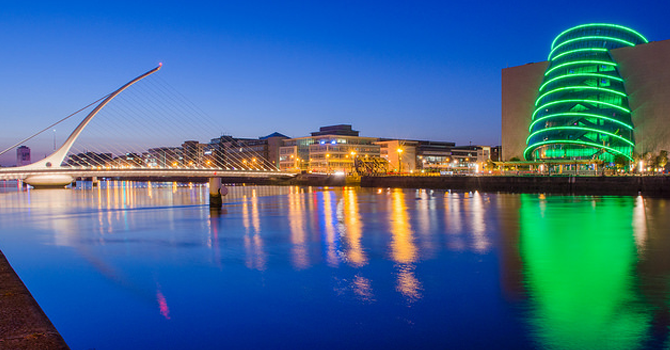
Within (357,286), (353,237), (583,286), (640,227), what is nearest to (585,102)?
(640,227)

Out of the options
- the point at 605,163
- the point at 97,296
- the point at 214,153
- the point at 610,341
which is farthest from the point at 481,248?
the point at 214,153

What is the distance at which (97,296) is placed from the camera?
971 cm

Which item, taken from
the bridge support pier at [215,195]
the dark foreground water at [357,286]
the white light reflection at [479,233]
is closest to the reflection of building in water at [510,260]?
the dark foreground water at [357,286]

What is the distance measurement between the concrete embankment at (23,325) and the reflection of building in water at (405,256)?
19.0 feet

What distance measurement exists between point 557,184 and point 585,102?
19.1 meters

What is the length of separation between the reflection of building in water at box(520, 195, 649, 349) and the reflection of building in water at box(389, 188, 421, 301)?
2.11 meters

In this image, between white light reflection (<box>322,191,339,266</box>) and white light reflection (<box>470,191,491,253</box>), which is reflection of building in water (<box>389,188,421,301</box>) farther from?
white light reflection (<box>470,191,491,253</box>)

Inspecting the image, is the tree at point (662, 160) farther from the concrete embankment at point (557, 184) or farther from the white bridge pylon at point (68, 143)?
the white bridge pylon at point (68, 143)

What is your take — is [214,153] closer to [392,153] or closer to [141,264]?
[392,153]

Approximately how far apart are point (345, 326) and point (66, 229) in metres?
18.9

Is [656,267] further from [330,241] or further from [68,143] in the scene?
[68,143]

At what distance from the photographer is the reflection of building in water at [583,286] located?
6.93m

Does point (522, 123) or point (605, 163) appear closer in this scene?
point (605, 163)

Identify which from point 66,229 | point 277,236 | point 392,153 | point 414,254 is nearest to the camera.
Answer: point 414,254
